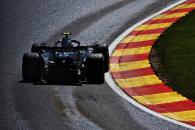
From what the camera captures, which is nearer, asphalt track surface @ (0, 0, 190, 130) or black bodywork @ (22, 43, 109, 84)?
asphalt track surface @ (0, 0, 190, 130)

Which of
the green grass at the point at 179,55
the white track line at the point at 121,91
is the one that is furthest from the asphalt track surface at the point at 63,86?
the green grass at the point at 179,55

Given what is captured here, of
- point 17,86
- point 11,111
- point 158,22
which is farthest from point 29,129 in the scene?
point 158,22

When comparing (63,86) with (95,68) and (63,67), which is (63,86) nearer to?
(63,67)

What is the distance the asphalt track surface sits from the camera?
15383 mm

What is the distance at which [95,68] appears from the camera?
18156mm

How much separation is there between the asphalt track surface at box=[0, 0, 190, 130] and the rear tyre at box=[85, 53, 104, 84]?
0.24 meters

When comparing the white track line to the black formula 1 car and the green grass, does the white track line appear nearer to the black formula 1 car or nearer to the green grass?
the black formula 1 car

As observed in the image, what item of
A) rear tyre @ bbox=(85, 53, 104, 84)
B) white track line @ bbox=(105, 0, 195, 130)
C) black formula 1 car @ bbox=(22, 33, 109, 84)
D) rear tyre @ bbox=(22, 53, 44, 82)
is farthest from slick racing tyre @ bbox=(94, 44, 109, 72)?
rear tyre @ bbox=(22, 53, 44, 82)

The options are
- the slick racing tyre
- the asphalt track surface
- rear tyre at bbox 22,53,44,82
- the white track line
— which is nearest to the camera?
the asphalt track surface

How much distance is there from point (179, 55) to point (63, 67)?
3957mm

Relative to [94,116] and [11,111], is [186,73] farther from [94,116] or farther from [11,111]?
[11,111]

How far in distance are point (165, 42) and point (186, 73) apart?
3.41 meters

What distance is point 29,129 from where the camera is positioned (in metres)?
14.8

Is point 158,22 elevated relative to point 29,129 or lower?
elevated
